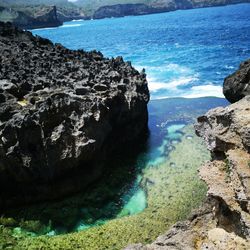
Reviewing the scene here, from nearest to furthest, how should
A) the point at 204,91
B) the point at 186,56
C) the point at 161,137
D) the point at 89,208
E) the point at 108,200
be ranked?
the point at 89,208 → the point at 108,200 → the point at 161,137 → the point at 204,91 → the point at 186,56

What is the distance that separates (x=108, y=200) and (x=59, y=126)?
18.0 ft

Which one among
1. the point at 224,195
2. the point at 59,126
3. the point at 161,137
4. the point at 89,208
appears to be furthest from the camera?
the point at 161,137

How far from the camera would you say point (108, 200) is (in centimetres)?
2395

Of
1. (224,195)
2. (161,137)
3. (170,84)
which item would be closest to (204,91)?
(170,84)

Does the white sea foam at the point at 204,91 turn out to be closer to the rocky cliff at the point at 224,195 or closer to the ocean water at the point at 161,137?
the ocean water at the point at 161,137

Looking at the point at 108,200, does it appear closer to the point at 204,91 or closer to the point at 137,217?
the point at 137,217

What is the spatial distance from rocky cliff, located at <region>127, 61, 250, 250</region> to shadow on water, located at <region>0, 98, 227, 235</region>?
958 cm

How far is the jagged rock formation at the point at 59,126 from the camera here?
2406 cm

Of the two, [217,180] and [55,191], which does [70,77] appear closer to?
[55,191]

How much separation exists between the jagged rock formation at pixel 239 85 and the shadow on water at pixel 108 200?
7.08 metres

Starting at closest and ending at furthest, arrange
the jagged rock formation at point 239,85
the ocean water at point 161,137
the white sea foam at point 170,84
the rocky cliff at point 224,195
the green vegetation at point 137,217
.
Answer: the rocky cliff at point 224,195
the green vegetation at point 137,217
the ocean water at point 161,137
the jagged rock formation at point 239,85
the white sea foam at point 170,84

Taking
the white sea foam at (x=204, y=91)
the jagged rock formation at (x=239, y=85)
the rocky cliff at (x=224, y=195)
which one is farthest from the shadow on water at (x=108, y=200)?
the white sea foam at (x=204, y=91)

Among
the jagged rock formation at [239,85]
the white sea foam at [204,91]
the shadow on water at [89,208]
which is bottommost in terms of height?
the shadow on water at [89,208]

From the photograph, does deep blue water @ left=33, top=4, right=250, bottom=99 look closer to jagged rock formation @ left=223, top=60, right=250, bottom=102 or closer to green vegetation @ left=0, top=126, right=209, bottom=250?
jagged rock formation @ left=223, top=60, right=250, bottom=102
